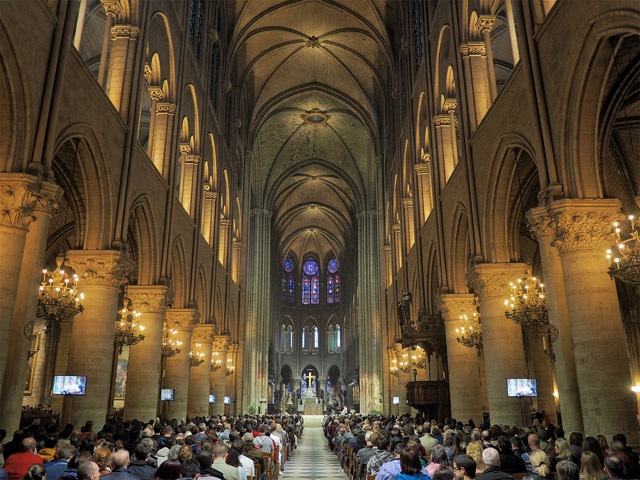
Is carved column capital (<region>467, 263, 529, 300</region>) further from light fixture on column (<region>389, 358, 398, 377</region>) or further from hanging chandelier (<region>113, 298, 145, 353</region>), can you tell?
light fixture on column (<region>389, 358, 398, 377</region>)

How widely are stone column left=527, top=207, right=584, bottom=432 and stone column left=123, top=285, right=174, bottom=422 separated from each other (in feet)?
32.8

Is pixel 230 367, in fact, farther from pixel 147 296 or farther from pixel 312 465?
pixel 312 465

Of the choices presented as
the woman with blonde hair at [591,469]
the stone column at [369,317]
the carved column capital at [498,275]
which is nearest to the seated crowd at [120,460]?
the woman with blonde hair at [591,469]

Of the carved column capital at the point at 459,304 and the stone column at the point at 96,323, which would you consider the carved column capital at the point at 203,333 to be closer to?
the stone column at the point at 96,323

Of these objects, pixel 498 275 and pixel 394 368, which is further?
pixel 394 368

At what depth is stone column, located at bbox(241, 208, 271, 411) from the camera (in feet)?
111

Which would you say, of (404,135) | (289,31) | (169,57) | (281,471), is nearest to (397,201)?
(404,135)

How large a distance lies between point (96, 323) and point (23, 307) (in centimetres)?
341

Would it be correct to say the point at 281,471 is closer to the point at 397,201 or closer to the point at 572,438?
the point at 572,438

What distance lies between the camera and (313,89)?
1361 inches

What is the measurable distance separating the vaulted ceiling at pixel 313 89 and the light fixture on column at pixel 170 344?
15.1 meters

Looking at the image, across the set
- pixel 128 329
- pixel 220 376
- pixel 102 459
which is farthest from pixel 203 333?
pixel 102 459

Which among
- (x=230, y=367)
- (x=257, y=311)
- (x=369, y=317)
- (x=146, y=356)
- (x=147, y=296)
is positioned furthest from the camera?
(x=257, y=311)

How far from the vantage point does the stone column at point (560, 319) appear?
342 inches
